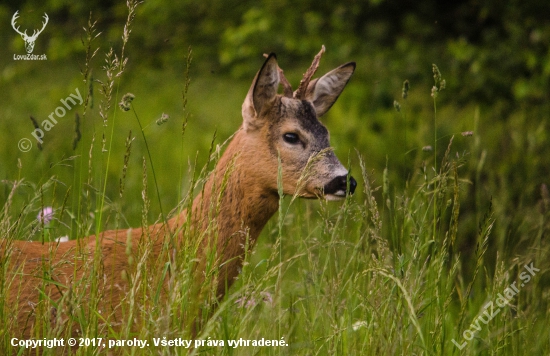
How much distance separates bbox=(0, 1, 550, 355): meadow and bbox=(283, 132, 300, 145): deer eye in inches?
13.5

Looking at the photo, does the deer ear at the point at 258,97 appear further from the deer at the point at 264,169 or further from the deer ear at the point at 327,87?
the deer ear at the point at 327,87

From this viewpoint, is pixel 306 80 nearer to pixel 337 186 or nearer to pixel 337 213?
pixel 337 186

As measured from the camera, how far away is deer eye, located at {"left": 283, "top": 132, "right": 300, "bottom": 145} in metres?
4.14

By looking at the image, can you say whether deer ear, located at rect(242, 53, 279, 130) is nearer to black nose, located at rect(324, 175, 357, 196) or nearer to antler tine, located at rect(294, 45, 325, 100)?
antler tine, located at rect(294, 45, 325, 100)

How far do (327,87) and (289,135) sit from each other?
45cm

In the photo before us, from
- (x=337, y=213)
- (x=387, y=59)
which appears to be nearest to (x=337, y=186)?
(x=337, y=213)

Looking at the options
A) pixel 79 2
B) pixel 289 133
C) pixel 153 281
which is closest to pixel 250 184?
pixel 289 133

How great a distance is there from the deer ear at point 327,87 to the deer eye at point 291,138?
0.34 m

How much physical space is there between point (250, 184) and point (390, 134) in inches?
157

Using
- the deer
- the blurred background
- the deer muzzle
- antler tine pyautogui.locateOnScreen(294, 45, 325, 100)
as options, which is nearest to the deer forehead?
the deer

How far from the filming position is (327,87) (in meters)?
4.41

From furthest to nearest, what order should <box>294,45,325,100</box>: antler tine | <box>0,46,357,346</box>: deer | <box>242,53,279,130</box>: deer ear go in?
<box>294,45,325,100</box>: antler tine → <box>242,53,279,130</box>: deer ear → <box>0,46,357,346</box>: deer

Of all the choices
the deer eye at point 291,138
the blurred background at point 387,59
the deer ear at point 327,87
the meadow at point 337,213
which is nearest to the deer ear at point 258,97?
the deer eye at point 291,138

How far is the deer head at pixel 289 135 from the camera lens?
12.8 ft
